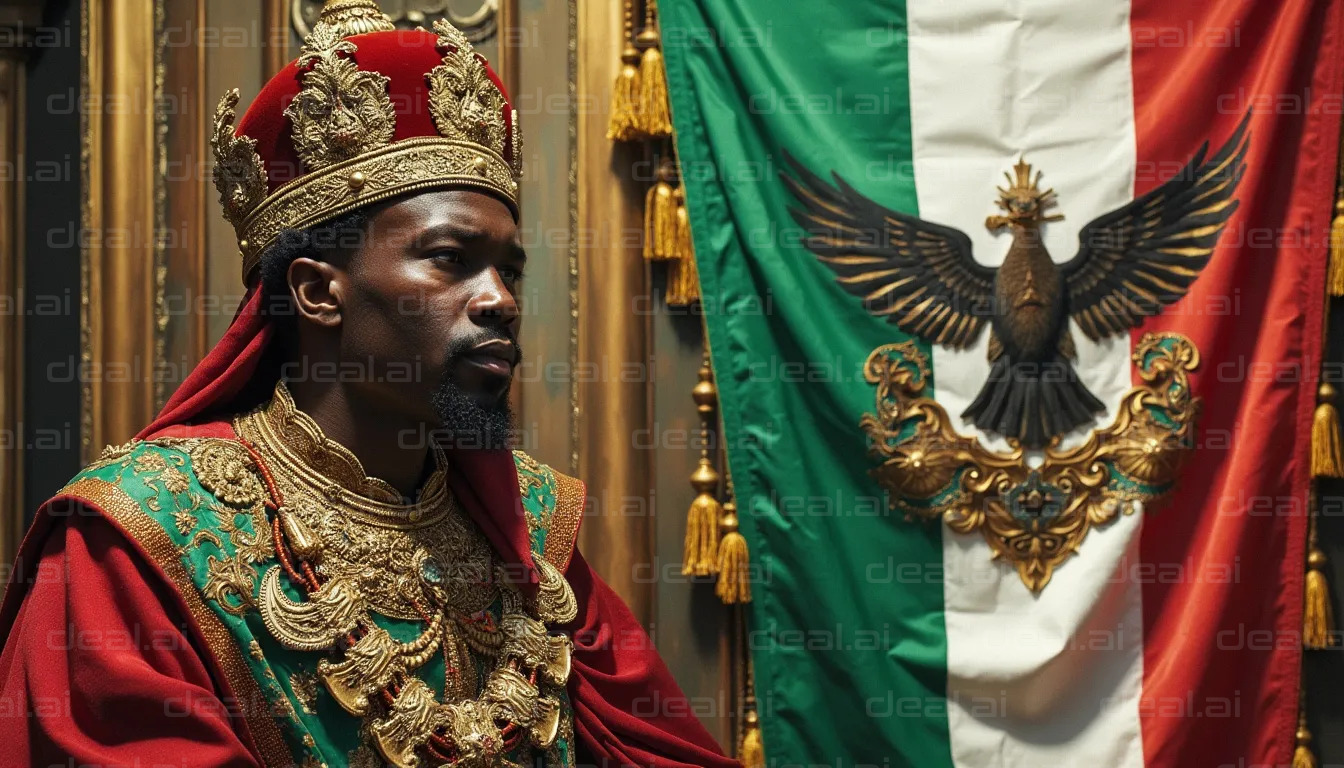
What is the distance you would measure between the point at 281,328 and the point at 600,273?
3.90 ft

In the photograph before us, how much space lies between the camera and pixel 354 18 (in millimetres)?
2164

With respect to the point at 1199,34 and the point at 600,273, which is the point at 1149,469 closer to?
the point at 1199,34

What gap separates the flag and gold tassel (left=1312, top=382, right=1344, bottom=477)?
36 millimetres

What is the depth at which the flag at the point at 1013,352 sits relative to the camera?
305cm

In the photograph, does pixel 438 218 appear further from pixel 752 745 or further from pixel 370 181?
pixel 752 745

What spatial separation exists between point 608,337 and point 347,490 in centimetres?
124

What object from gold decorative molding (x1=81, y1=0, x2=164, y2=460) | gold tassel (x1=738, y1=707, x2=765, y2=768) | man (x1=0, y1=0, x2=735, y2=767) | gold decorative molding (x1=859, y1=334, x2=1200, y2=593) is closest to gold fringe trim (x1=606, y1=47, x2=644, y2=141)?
gold decorative molding (x1=859, y1=334, x2=1200, y2=593)

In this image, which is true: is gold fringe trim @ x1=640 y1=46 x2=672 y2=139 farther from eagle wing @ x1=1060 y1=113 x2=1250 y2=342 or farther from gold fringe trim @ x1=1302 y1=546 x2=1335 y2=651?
gold fringe trim @ x1=1302 y1=546 x2=1335 y2=651

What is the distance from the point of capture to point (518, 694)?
2.06 metres

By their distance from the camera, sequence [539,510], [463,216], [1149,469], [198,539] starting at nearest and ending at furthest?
[198,539] < [463,216] < [539,510] < [1149,469]

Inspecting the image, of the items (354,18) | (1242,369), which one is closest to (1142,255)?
(1242,369)

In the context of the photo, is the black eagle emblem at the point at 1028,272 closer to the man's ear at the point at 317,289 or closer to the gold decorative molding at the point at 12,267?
the man's ear at the point at 317,289

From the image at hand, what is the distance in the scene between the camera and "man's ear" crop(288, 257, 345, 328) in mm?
2049

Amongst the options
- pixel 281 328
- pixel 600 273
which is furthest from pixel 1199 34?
pixel 281 328
